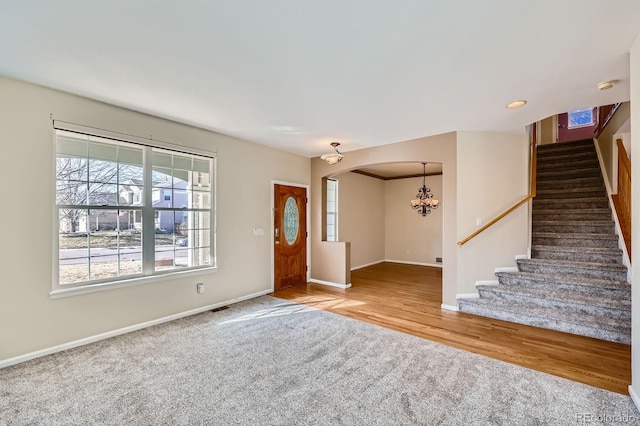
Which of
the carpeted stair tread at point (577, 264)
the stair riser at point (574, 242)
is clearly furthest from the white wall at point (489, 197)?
the stair riser at point (574, 242)

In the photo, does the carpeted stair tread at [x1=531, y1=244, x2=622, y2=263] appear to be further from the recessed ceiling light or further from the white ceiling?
the recessed ceiling light

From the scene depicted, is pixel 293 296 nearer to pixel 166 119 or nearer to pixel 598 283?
pixel 166 119

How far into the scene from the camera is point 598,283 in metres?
3.78

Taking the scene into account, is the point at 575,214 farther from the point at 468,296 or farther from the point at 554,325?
the point at 468,296

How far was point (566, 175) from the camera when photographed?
5746 mm

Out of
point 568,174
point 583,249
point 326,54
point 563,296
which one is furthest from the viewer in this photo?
Answer: point 568,174

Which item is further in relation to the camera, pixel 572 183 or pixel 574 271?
pixel 572 183

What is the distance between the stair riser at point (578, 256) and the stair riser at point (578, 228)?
551 millimetres

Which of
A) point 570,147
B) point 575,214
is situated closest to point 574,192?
point 575,214

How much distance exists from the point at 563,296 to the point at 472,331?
1.42 meters

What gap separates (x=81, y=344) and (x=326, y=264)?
4.01 m

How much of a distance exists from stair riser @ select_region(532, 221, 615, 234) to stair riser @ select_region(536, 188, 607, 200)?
0.83 meters

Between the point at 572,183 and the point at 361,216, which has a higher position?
the point at 572,183

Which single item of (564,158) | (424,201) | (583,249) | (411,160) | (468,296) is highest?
(564,158)
